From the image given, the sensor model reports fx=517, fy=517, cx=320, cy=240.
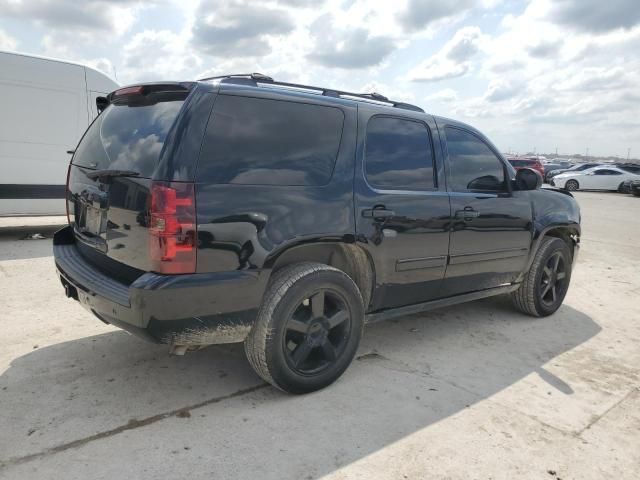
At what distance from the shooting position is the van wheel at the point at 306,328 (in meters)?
2.95

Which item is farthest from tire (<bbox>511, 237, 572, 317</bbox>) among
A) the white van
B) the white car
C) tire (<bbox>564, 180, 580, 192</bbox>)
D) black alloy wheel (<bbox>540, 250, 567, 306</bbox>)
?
tire (<bbox>564, 180, 580, 192</bbox>)

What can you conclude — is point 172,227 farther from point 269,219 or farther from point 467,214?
point 467,214

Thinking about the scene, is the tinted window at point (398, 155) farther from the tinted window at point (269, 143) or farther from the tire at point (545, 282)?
the tire at point (545, 282)

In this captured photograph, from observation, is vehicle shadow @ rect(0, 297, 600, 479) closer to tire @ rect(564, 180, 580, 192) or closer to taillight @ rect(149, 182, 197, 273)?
taillight @ rect(149, 182, 197, 273)

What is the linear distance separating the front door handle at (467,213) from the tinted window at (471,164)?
0.60 feet

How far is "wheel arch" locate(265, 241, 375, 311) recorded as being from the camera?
3.14 meters

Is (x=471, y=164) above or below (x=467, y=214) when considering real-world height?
above

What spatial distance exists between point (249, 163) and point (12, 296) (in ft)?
11.1

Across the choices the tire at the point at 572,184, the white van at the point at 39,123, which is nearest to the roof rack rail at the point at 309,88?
the white van at the point at 39,123

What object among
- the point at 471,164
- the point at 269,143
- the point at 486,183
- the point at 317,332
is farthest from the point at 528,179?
the point at 269,143

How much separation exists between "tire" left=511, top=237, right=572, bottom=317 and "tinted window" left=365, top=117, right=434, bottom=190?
1.74 meters

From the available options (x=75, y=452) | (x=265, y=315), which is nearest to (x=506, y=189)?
(x=265, y=315)

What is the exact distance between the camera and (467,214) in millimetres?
3967

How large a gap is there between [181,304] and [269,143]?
3.36ft
